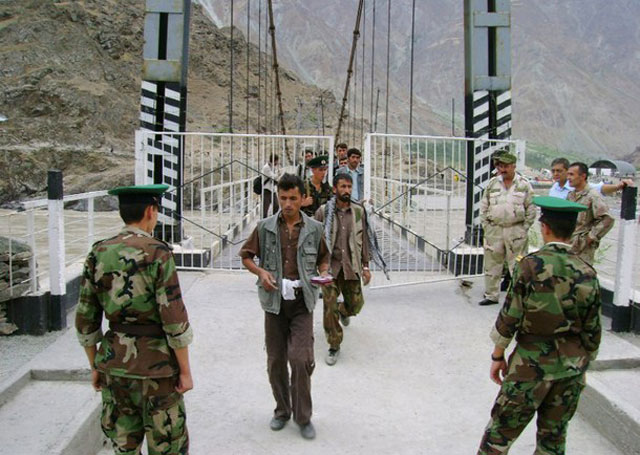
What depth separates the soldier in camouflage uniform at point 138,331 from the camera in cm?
230

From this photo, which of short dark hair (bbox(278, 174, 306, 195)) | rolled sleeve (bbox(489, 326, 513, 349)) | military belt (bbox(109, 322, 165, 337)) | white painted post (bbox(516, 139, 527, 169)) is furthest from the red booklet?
white painted post (bbox(516, 139, 527, 169))

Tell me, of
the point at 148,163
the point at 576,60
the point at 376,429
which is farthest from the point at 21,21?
the point at 576,60

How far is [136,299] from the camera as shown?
2297mm

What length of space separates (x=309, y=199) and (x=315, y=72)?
72.6 m

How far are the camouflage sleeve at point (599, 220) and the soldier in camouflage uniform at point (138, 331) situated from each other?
133 inches

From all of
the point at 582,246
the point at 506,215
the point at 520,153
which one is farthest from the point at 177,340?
the point at 520,153

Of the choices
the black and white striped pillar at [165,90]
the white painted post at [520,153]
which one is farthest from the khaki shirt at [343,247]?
the black and white striped pillar at [165,90]

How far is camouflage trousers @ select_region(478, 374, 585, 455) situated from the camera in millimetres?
2480

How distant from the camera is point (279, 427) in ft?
10.8

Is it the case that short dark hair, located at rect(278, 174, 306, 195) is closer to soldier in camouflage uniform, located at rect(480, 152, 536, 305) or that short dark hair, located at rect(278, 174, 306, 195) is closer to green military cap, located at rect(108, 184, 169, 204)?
green military cap, located at rect(108, 184, 169, 204)

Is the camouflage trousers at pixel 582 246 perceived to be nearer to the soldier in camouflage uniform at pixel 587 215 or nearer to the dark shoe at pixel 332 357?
the soldier in camouflage uniform at pixel 587 215

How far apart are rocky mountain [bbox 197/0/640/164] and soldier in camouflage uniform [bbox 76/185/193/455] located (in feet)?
190

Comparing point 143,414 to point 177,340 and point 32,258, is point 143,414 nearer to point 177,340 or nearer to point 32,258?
point 177,340

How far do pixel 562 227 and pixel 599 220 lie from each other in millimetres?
2438
